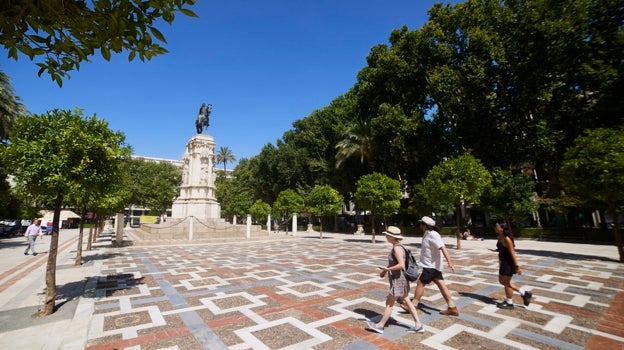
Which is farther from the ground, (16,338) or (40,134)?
(40,134)

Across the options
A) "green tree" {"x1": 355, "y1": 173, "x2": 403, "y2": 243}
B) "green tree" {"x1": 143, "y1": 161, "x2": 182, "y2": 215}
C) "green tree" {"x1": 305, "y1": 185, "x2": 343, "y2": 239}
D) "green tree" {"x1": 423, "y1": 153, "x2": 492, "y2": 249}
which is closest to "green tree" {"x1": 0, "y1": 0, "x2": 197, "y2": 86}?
"green tree" {"x1": 423, "y1": 153, "x2": 492, "y2": 249}

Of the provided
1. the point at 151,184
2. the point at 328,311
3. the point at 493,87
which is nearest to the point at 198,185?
the point at 328,311

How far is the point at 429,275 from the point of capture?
206 inches

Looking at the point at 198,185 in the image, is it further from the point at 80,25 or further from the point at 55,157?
the point at 80,25

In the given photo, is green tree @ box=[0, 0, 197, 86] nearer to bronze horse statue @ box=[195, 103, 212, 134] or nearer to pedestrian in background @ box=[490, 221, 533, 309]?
pedestrian in background @ box=[490, 221, 533, 309]

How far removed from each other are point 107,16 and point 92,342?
4.35 metres

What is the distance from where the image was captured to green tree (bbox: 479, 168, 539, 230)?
2003 centimetres

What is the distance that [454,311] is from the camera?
521 cm

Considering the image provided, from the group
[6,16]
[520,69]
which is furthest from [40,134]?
[520,69]

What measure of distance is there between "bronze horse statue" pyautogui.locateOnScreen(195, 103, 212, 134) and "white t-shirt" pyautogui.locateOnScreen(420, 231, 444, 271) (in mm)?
26661

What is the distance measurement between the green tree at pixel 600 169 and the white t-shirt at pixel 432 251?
1003 cm

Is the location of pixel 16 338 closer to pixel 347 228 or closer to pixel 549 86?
pixel 549 86

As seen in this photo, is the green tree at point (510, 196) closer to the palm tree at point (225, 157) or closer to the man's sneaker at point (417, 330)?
the man's sneaker at point (417, 330)

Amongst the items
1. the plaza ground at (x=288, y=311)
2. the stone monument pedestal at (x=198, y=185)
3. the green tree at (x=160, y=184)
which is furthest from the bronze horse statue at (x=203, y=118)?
the green tree at (x=160, y=184)
